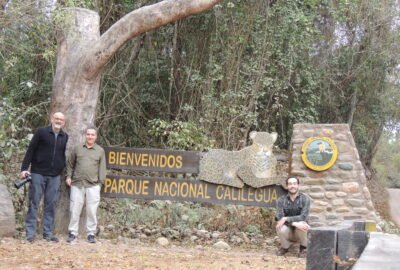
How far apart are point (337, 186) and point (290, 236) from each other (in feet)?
4.46

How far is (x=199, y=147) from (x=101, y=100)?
2908 mm

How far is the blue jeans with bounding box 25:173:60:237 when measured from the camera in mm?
7422

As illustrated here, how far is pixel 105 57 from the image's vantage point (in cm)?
800

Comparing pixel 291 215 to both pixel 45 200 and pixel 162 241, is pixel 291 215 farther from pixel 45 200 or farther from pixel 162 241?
pixel 45 200

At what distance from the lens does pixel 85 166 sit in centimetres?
767

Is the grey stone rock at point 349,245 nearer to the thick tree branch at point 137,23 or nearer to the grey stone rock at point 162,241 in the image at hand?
the thick tree branch at point 137,23

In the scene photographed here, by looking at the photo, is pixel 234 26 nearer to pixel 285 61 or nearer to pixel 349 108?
pixel 285 61

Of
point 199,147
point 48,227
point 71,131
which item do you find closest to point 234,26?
point 199,147

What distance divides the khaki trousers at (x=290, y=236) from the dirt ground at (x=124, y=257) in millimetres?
196

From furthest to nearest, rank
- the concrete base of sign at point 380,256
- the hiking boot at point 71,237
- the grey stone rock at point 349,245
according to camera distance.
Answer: the hiking boot at point 71,237
the grey stone rock at point 349,245
the concrete base of sign at point 380,256

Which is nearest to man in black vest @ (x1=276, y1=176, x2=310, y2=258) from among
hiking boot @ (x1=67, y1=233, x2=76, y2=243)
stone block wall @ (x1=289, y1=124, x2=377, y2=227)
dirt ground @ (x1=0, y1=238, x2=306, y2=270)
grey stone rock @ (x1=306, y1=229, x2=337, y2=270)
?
dirt ground @ (x1=0, y1=238, x2=306, y2=270)

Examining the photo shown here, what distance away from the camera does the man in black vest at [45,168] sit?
24.3 ft

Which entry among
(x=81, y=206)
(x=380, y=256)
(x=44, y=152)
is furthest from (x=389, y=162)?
(x=380, y=256)

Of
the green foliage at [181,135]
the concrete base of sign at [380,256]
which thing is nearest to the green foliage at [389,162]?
the green foliage at [181,135]
